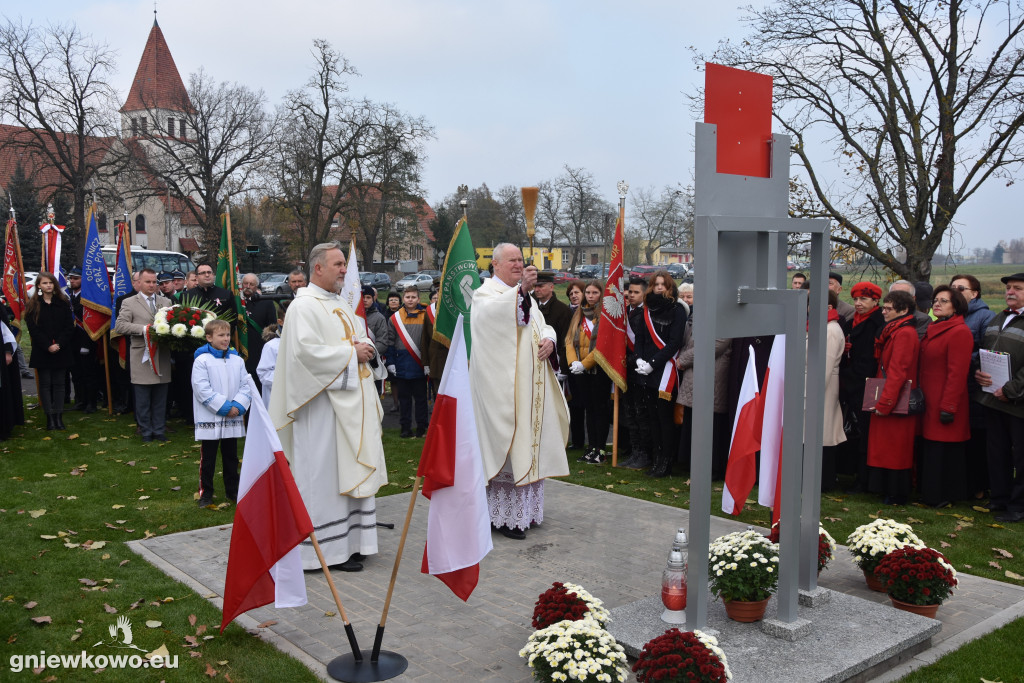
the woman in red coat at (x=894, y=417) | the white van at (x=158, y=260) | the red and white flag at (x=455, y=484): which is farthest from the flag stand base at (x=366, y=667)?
the white van at (x=158, y=260)

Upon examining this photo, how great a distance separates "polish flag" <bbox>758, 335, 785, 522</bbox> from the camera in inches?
211

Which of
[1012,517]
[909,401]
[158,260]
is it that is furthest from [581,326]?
[158,260]

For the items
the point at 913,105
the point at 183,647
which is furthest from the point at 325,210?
the point at 183,647

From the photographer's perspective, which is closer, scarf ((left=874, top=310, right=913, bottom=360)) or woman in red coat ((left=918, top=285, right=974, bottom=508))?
woman in red coat ((left=918, top=285, right=974, bottom=508))

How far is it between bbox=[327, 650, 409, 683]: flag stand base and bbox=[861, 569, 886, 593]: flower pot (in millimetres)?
3272

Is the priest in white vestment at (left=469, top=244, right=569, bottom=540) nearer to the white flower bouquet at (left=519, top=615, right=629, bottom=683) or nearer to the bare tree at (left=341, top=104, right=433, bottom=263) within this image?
the white flower bouquet at (left=519, top=615, right=629, bottom=683)

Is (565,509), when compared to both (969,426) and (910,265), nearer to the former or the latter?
(969,426)

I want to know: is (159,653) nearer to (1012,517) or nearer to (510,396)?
(510,396)

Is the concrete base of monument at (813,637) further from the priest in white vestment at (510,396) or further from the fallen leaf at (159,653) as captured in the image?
the fallen leaf at (159,653)

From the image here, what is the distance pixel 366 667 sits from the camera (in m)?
4.59

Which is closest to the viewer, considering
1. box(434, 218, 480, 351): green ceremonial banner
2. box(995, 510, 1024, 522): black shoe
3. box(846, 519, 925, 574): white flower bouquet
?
box(846, 519, 925, 574): white flower bouquet

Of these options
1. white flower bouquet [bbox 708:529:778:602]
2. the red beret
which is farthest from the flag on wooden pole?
white flower bouquet [bbox 708:529:778:602]

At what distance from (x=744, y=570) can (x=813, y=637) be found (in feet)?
1.68

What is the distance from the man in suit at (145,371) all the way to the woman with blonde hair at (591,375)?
5.65 m
